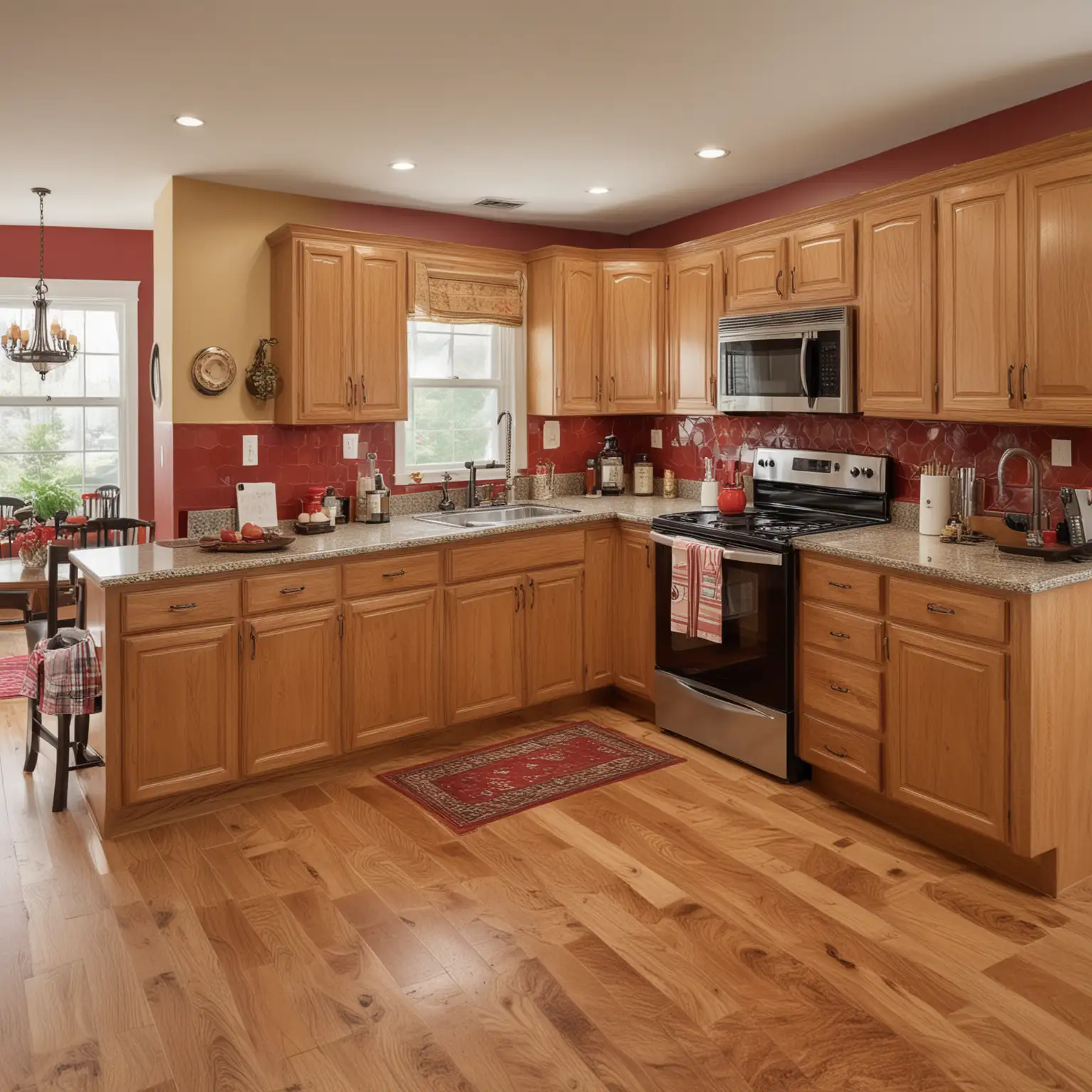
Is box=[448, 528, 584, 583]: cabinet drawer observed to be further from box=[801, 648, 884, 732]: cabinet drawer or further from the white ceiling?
the white ceiling

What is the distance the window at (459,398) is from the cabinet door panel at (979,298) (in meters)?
2.33

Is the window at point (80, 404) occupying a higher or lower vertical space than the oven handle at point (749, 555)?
higher

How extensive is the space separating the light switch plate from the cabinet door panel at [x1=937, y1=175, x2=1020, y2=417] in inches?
12.0

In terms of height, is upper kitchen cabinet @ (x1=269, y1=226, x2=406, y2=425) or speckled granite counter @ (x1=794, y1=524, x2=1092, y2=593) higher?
upper kitchen cabinet @ (x1=269, y1=226, x2=406, y2=425)

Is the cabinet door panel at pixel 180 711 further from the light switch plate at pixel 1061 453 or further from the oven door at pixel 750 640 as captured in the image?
the light switch plate at pixel 1061 453

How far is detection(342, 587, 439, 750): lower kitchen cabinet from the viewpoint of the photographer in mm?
3891

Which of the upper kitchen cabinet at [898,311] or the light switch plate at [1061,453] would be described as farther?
the upper kitchen cabinet at [898,311]

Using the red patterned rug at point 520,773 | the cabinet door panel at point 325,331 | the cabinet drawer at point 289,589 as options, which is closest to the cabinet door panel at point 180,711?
the cabinet drawer at point 289,589

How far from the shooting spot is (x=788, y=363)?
4.11 metres

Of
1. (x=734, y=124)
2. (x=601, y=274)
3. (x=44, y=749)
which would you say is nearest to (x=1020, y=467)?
(x=734, y=124)

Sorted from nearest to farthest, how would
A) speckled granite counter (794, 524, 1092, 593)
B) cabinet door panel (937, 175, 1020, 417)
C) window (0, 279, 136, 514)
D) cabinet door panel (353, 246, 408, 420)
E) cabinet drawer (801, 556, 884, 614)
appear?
speckled granite counter (794, 524, 1092, 593)
cabinet door panel (937, 175, 1020, 417)
cabinet drawer (801, 556, 884, 614)
cabinet door panel (353, 246, 408, 420)
window (0, 279, 136, 514)

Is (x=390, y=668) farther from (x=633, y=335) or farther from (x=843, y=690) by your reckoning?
(x=633, y=335)

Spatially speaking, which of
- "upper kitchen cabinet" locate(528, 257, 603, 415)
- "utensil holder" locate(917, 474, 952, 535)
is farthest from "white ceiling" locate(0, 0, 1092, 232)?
"utensil holder" locate(917, 474, 952, 535)

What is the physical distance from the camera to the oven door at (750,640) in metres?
3.68
